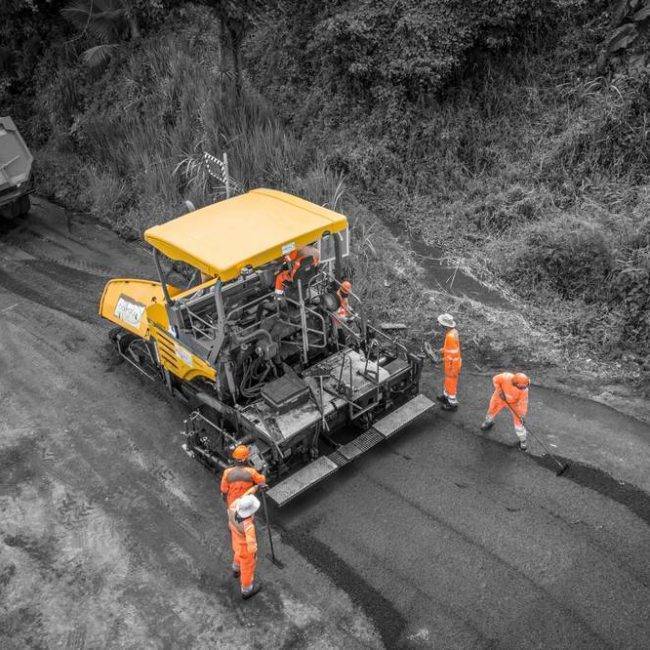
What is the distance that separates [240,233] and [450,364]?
113 inches

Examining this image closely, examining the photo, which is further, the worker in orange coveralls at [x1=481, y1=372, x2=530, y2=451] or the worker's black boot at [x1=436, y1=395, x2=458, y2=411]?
the worker's black boot at [x1=436, y1=395, x2=458, y2=411]

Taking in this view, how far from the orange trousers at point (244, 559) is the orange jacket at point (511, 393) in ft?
10.5

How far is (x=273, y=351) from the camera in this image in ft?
22.8

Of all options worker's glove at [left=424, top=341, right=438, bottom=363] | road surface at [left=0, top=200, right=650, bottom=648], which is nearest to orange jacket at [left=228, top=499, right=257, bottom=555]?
road surface at [left=0, top=200, right=650, bottom=648]

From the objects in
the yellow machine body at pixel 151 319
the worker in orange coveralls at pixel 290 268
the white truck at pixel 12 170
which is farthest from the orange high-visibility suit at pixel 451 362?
the white truck at pixel 12 170

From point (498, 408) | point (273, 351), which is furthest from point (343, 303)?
point (498, 408)

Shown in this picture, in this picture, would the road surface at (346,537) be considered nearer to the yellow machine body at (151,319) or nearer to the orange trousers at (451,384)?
the orange trousers at (451,384)

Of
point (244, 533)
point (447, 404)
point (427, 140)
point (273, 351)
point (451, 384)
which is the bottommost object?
point (447, 404)

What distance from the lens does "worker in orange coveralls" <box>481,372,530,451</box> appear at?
6.89 metres

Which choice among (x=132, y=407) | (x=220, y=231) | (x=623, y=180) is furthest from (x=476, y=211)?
(x=132, y=407)

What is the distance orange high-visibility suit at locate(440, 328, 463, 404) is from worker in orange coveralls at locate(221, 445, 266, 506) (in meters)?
2.85

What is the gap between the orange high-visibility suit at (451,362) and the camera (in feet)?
24.8

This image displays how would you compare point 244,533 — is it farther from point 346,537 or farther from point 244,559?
point 346,537

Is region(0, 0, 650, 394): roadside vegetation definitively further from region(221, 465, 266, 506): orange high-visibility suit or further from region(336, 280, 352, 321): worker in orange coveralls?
region(221, 465, 266, 506): orange high-visibility suit
